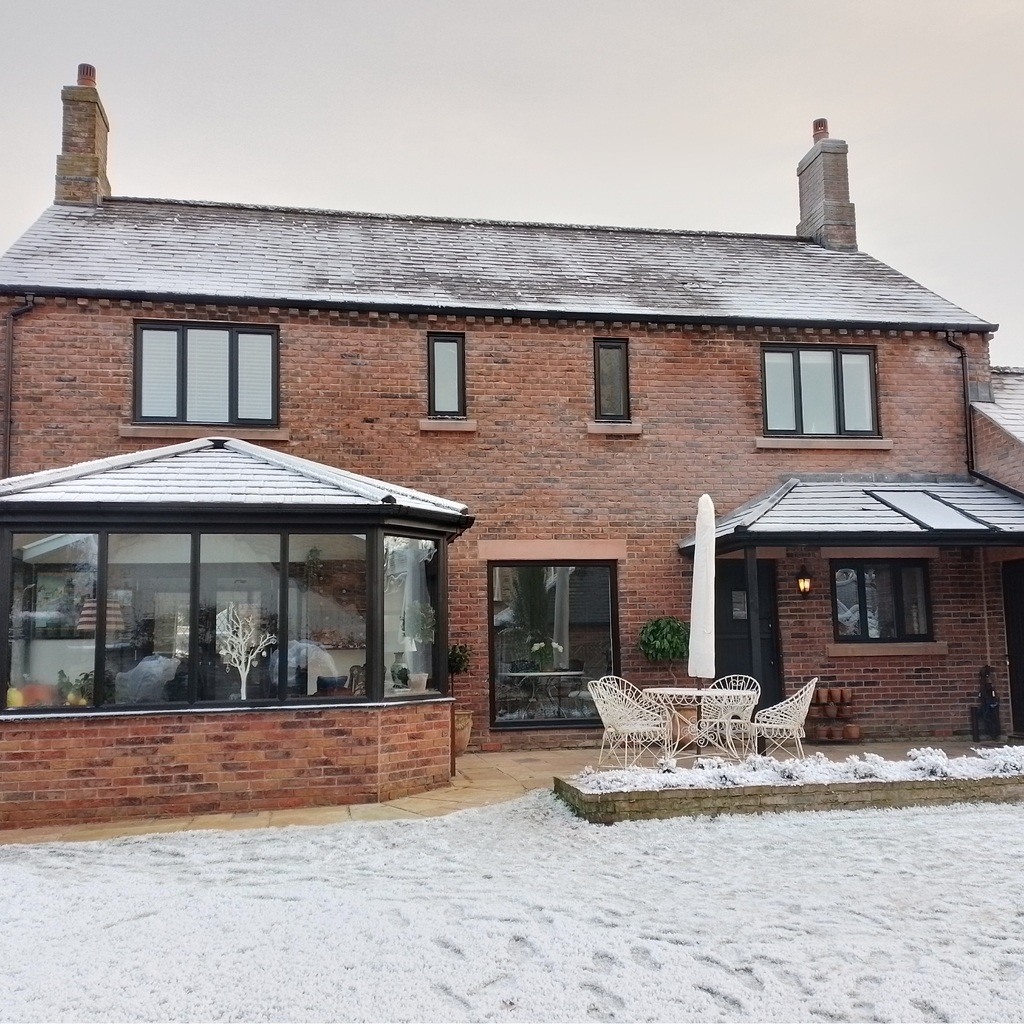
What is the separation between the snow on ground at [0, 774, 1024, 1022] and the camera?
4199 millimetres

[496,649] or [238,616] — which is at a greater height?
[238,616]

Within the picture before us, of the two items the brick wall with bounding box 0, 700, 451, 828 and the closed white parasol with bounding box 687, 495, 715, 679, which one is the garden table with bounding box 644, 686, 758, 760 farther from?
the brick wall with bounding box 0, 700, 451, 828

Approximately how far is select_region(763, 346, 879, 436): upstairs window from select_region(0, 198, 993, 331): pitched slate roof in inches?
20.6

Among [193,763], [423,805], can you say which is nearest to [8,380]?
[193,763]

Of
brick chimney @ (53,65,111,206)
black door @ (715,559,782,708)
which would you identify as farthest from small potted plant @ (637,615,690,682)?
brick chimney @ (53,65,111,206)

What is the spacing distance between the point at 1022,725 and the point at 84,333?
12.6m

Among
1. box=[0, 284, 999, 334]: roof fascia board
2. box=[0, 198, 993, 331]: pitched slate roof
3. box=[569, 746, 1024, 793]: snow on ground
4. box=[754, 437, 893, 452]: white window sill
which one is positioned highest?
box=[0, 198, 993, 331]: pitched slate roof

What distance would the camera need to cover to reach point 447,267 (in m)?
13.4

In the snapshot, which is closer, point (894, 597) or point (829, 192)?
point (894, 597)

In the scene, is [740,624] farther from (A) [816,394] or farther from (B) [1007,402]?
(B) [1007,402]

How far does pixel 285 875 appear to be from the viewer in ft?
20.7

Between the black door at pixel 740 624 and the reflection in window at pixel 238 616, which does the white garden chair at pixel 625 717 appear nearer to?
the black door at pixel 740 624

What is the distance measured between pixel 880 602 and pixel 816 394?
291 cm

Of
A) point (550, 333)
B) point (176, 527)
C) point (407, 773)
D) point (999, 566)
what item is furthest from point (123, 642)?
point (999, 566)
